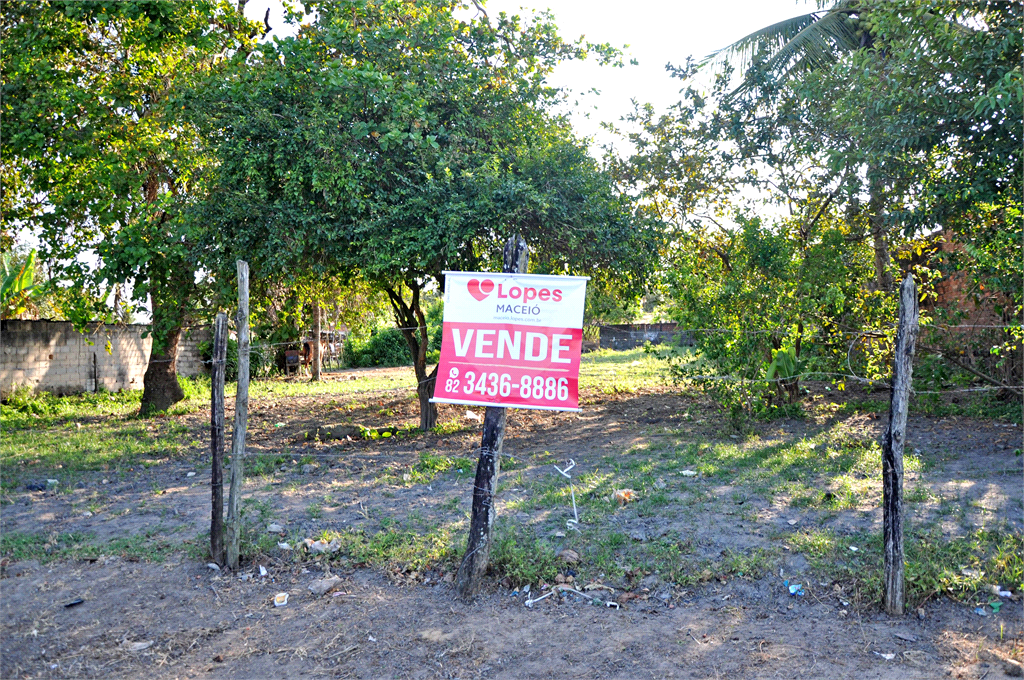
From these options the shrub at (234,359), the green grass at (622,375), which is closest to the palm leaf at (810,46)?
the green grass at (622,375)

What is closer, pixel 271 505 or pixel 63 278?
pixel 271 505

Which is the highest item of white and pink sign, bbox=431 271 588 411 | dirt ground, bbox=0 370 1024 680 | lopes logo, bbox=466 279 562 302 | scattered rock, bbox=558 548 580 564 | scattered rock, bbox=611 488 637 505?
lopes logo, bbox=466 279 562 302

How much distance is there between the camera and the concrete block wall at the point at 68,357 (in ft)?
43.2

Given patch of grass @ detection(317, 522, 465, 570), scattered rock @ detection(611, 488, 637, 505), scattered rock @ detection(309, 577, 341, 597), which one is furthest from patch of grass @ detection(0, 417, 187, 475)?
scattered rock @ detection(611, 488, 637, 505)

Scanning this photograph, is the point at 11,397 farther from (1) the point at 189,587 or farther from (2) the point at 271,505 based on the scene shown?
(1) the point at 189,587

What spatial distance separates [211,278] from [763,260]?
8049 millimetres

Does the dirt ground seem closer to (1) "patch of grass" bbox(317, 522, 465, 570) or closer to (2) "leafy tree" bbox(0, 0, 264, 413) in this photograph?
(1) "patch of grass" bbox(317, 522, 465, 570)

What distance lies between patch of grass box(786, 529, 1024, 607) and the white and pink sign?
2119 millimetres

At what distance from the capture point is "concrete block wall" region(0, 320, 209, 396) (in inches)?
518

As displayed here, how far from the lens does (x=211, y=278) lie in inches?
417

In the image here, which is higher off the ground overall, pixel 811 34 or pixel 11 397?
pixel 811 34

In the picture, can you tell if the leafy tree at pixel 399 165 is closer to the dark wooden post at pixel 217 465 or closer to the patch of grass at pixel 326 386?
the dark wooden post at pixel 217 465

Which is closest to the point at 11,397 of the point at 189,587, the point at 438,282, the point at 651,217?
the point at 438,282

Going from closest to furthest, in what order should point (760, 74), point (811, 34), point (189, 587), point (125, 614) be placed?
point (125, 614), point (189, 587), point (760, 74), point (811, 34)
